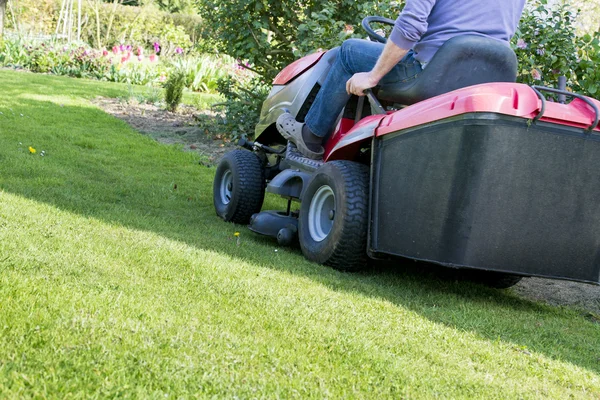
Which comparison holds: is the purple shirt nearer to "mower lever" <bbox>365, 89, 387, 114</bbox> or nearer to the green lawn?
"mower lever" <bbox>365, 89, 387, 114</bbox>

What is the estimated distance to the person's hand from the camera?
3740mm

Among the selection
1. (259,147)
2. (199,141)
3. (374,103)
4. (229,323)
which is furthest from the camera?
(199,141)

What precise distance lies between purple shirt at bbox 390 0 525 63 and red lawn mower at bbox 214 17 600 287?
5.5 inches

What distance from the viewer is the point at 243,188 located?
4.89 metres

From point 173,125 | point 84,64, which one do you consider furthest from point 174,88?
point 84,64

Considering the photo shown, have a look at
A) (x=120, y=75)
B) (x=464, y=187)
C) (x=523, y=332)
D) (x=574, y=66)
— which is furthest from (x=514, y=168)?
(x=120, y=75)

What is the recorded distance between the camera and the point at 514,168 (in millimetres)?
3033

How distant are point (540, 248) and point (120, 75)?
42.9ft

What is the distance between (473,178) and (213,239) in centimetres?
160

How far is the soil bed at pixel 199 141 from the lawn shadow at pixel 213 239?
0.30 meters

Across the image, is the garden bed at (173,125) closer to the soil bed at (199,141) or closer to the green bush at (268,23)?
the soil bed at (199,141)

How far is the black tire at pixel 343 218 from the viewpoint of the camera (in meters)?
3.59

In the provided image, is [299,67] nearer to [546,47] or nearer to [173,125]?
[546,47]

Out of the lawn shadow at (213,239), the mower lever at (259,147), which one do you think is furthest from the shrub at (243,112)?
the mower lever at (259,147)
